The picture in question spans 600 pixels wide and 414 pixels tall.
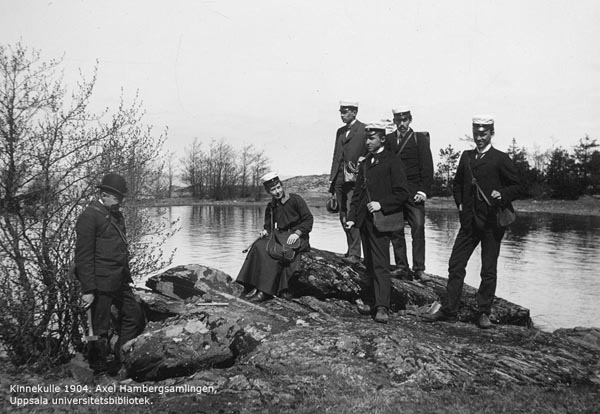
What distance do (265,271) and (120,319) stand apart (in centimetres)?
218

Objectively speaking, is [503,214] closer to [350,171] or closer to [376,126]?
[376,126]

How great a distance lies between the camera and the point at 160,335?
21.0 ft

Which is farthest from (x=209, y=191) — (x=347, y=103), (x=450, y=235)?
(x=347, y=103)

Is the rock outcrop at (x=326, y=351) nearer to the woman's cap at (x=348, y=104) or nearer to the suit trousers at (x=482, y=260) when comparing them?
the suit trousers at (x=482, y=260)

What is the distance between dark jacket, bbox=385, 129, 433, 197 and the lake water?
14.8 ft

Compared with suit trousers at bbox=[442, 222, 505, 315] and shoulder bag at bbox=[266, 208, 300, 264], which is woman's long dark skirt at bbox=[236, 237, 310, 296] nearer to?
shoulder bag at bbox=[266, 208, 300, 264]

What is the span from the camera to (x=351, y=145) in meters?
8.66

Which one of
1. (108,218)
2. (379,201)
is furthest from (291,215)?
(108,218)

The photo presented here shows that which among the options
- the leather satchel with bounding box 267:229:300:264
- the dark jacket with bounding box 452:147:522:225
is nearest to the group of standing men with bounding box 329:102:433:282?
the leather satchel with bounding box 267:229:300:264

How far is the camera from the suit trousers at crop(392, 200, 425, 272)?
8273 millimetres

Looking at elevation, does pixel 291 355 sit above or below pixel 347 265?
below

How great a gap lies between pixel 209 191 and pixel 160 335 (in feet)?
253

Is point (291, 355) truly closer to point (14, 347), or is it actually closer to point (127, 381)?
point (127, 381)

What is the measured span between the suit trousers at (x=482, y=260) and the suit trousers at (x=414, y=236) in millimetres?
1316
